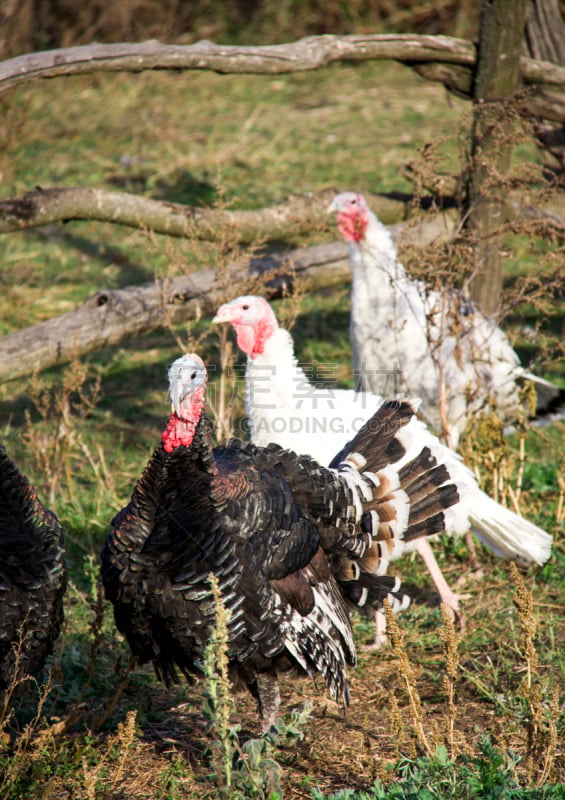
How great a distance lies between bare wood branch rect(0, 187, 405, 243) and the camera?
15.5ft

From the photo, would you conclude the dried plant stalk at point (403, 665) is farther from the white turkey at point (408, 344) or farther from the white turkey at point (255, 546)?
the white turkey at point (408, 344)

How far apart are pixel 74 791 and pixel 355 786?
3.20 ft

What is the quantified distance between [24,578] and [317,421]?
5.51 feet

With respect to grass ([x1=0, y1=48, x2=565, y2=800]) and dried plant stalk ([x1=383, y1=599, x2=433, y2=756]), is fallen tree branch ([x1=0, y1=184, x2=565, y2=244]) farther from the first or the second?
dried plant stalk ([x1=383, y1=599, x2=433, y2=756])

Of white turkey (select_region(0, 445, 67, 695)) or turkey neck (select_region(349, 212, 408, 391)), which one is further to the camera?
turkey neck (select_region(349, 212, 408, 391))

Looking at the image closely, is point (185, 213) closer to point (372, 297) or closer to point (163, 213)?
point (163, 213)

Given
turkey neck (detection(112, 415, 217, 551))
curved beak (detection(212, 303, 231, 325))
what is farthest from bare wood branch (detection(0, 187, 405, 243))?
turkey neck (detection(112, 415, 217, 551))

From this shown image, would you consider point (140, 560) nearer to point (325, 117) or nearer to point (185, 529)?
point (185, 529)

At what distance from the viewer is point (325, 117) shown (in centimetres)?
1085

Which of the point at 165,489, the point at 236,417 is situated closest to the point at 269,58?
the point at 236,417

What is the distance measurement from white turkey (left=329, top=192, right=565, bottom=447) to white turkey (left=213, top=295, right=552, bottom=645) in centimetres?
68

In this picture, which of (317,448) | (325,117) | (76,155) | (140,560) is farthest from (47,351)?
(325,117)

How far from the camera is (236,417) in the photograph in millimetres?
5777

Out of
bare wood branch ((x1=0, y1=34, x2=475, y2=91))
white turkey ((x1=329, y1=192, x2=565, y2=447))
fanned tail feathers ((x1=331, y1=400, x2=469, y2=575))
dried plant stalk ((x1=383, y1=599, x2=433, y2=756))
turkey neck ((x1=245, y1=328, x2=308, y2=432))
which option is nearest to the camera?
dried plant stalk ((x1=383, y1=599, x2=433, y2=756))
